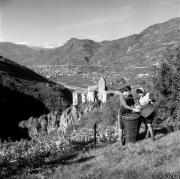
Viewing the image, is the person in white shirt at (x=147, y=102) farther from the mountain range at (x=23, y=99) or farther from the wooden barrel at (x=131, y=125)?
the mountain range at (x=23, y=99)

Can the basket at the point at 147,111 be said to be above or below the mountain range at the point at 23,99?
above

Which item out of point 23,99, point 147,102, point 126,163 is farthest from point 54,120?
point 23,99

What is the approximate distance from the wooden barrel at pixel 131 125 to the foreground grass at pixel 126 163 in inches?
15.1

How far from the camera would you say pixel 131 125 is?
11.5 m

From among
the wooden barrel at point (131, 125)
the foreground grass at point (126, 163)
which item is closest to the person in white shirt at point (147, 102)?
the wooden barrel at point (131, 125)

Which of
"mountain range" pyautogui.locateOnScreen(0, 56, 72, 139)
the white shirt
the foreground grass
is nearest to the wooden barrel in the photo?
the foreground grass

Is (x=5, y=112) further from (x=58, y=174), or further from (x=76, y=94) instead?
(x=58, y=174)

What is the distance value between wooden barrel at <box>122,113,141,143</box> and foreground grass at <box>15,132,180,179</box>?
38 cm

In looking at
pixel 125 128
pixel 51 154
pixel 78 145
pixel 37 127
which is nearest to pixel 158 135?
pixel 125 128

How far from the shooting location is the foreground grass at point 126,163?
7750 millimetres

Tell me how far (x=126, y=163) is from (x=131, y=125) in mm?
2607

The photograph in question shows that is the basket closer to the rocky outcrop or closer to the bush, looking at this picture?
the bush

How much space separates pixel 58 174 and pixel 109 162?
163cm

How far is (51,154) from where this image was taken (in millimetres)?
11633
